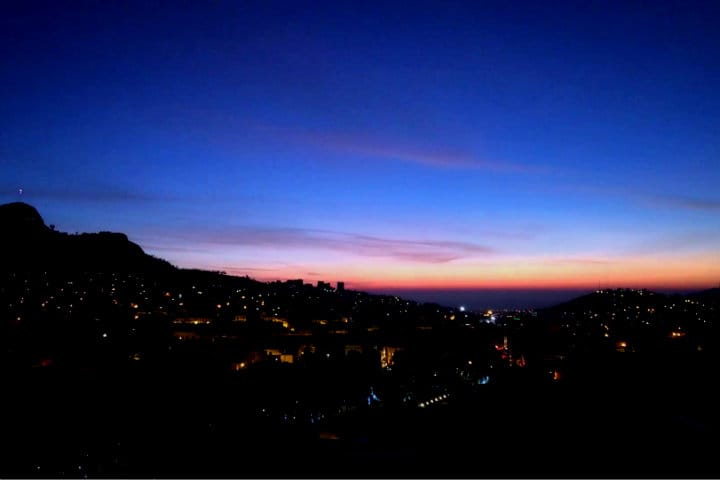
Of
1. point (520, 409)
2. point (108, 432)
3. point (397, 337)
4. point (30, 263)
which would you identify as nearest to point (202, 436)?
point (108, 432)

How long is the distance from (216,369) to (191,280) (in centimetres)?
5238

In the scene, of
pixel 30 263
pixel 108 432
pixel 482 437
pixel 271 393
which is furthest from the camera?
pixel 30 263

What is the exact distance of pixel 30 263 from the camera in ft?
184

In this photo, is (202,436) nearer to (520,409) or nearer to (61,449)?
(61,449)

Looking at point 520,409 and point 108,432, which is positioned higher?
point 520,409

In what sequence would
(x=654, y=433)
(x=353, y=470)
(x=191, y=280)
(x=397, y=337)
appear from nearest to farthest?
(x=353, y=470) → (x=654, y=433) → (x=397, y=337) → (x=191, y=280)

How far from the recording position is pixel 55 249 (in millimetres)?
62219

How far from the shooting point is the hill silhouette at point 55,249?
57031 millimetres

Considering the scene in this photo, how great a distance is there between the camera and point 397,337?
161 feet

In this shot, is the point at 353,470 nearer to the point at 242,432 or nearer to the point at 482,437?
the point at 482,437

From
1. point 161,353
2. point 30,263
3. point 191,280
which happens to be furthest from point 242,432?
point 191,280

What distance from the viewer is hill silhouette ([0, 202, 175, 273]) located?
187 feet

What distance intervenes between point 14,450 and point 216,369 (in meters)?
10.1

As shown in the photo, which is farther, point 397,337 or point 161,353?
point 397,337
